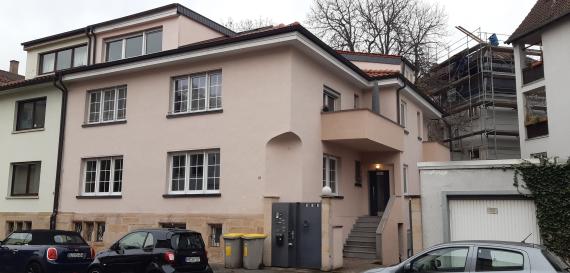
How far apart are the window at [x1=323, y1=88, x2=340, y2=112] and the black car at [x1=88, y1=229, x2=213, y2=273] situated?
27.4 ft

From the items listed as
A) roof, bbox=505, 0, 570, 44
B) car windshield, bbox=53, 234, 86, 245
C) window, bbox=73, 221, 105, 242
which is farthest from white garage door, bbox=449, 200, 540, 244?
roof, bbox=505, 0, 570, 44

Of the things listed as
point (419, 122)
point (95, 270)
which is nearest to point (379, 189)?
point (419, 122)

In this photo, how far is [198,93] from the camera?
18.0 m

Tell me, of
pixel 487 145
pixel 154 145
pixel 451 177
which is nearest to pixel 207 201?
pixel 154 145

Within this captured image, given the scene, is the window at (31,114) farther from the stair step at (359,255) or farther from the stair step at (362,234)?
the stair step at (359,255)

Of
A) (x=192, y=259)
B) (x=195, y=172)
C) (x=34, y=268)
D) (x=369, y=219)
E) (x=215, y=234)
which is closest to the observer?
(x=192, y=259)

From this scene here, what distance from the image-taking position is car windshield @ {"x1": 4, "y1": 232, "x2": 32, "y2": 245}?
1358 centimetres

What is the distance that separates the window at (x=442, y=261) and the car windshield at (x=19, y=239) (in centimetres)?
1014

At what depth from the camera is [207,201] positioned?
16828 mm

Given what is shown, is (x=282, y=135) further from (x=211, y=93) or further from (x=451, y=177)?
(x=451, y=177)

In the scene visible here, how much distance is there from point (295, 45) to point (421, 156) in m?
12.0

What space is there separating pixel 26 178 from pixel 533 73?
80.0 feet

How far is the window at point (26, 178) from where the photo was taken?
2150cm

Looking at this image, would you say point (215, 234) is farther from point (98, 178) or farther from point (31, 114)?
point (31, 114)
